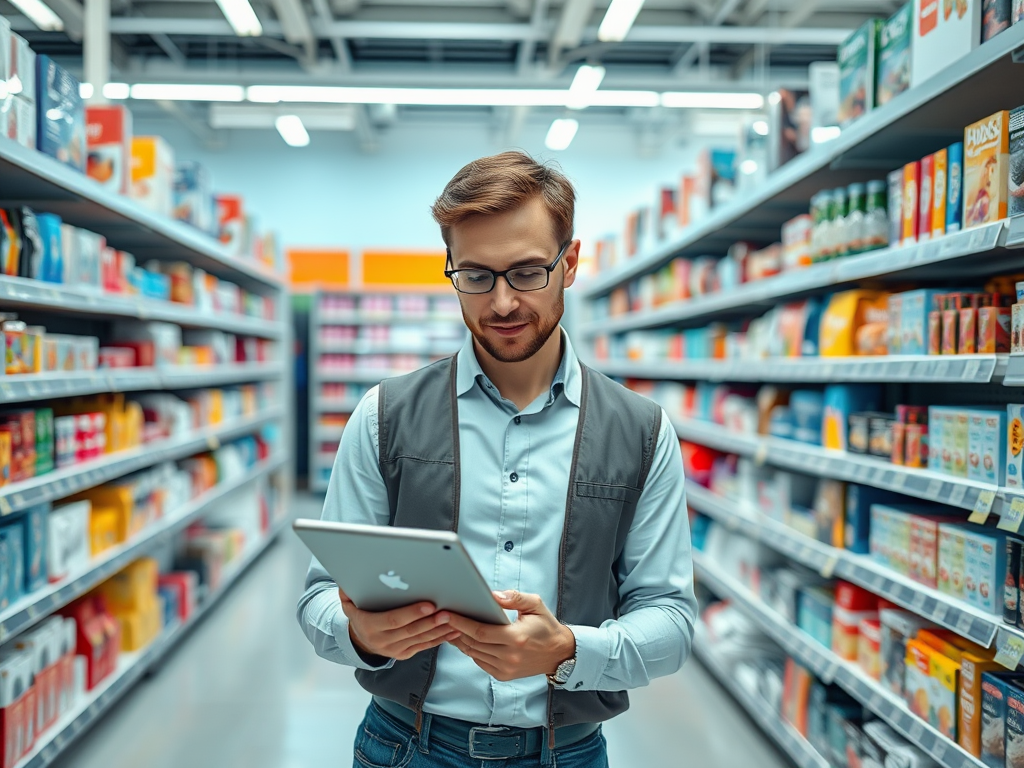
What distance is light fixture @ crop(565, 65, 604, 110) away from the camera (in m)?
6.58

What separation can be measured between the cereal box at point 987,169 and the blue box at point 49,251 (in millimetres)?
2978

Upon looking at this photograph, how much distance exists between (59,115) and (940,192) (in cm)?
297

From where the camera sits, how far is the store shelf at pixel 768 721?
10.3 ft

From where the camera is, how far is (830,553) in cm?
297

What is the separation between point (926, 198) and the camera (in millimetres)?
2412

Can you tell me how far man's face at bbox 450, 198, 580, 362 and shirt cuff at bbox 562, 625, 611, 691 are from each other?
462 millimetres

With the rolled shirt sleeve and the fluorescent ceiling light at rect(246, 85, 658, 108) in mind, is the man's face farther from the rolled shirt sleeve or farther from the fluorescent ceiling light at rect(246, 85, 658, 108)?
Result: the fluorescent ceiling light at rect(246, 85, 658, 108)

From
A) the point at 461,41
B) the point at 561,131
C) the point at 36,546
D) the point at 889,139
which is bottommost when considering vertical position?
the point at 36,546

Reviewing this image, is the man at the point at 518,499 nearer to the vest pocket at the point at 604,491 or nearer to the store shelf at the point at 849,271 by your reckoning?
the vest pocket at the point at 604,491

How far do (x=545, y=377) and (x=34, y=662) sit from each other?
7.90 feet

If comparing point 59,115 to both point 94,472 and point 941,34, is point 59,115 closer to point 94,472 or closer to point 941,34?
point 94,472

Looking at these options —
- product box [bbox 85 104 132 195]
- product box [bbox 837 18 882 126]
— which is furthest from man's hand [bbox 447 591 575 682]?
product box [bbox 85 104 132 195]

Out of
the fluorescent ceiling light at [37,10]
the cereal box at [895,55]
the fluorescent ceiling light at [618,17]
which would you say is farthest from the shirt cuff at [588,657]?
the fluorescent ceiling light at [37,10]

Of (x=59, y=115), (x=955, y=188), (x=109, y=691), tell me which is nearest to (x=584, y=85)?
(x=59, y=115)
